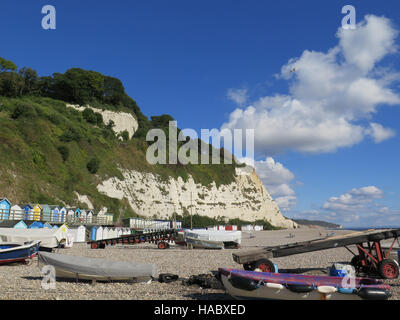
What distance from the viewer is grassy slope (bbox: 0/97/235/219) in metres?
48.8

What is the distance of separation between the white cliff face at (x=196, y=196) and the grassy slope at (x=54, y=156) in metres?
2.87

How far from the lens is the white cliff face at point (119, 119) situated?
8907 centimetres

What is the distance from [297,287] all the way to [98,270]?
8.23 m

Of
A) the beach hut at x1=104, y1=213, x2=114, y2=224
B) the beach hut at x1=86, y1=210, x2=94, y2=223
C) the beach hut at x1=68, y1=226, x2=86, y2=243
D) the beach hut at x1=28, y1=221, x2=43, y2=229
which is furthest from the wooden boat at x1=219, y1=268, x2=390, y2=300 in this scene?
the beach hut at x1=104, y1=213, x2=114, y2=224

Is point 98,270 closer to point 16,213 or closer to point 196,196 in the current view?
point 16,213

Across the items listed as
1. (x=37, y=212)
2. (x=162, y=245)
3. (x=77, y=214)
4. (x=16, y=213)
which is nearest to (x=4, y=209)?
(x=16, y=213)

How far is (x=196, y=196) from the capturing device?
94125 millimetres

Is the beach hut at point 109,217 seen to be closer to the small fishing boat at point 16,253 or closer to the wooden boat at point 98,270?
the small fishing boat at point 16,253

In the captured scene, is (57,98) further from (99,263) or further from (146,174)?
(99,263)

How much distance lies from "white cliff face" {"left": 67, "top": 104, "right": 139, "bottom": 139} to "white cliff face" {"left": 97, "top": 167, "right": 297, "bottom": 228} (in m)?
19.4

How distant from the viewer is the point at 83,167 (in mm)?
65188

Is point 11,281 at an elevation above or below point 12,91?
below

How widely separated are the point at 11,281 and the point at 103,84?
88.0 metres
